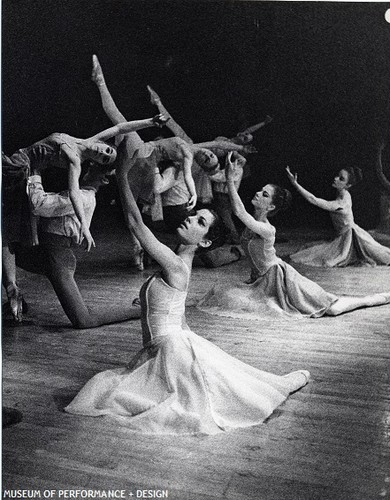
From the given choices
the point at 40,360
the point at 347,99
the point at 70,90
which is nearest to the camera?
the point at 40,360

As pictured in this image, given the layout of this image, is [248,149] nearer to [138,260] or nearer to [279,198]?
[279,198]

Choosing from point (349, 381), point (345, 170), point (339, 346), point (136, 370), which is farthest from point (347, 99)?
point (136, 370)

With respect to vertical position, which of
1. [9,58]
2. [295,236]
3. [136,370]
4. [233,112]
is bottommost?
[295,236]

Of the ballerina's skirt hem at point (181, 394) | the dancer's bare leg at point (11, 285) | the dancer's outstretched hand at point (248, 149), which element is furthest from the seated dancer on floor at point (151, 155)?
the ballerina's skirt hem at point (181, 394)

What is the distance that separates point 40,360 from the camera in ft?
10.8

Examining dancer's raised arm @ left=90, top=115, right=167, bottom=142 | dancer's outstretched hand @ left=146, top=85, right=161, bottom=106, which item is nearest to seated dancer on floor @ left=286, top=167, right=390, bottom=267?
dancer's outstretched hand @ left=146, top=85, right=161, bottom=106

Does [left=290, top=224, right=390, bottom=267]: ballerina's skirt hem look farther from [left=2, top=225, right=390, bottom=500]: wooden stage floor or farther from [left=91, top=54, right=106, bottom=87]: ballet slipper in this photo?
[left=91, top=54, right=106, bottom=87]: ballet slipper

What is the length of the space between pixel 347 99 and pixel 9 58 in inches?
90.8

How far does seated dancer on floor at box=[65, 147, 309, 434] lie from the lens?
2.55m

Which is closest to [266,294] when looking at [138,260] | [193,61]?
[138,260]

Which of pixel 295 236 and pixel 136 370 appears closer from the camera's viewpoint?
pixel 136 370

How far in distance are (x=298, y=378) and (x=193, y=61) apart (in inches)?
81.7

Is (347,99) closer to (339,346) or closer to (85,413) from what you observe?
(339,346)

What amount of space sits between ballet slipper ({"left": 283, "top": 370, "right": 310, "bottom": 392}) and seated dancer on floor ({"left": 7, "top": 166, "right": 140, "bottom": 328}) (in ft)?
4.07
